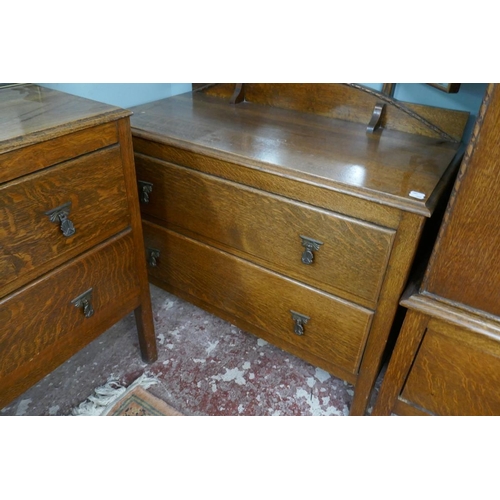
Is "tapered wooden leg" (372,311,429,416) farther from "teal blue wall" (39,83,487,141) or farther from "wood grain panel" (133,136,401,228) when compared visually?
"teal blue wall" (39,83,487,141)

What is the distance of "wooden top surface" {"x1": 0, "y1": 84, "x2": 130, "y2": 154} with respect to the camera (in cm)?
78

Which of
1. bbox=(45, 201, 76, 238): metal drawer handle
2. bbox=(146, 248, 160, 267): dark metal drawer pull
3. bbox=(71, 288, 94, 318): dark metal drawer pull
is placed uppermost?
bbox=(45, 201, 76, 238): metal drawer handle

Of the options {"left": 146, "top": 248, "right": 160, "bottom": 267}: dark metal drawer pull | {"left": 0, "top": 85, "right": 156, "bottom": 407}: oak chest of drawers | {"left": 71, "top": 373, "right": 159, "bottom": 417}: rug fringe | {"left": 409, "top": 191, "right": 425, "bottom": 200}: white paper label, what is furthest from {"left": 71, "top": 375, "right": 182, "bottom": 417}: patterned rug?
{"left": 409, "top": 191, "right": 425, "bottom": 200}: white paper label

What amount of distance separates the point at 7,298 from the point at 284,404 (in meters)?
0.82

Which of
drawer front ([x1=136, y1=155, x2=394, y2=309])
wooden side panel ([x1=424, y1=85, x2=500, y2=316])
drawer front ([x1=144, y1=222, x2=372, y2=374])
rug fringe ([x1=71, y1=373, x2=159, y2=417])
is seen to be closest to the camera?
wooden side panel ([x1=424, y1=85, x2=500, y2=316])

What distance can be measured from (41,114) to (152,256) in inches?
25.0

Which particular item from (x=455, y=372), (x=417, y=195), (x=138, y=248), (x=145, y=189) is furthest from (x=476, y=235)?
(x=145, y=189)

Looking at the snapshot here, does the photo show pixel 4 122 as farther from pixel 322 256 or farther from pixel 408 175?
pixel 408 175

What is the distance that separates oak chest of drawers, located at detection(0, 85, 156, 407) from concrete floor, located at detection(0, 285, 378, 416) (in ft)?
0.99

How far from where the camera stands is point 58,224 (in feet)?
2.92

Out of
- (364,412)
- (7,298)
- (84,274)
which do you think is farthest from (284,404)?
(7,298)

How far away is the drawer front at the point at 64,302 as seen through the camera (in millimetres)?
881

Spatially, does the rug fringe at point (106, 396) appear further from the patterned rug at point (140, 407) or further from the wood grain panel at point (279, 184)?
the wood grain panel at point (279, 184)

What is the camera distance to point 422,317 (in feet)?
3.07
